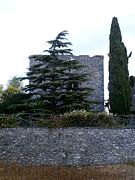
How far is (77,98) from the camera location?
34.5 m

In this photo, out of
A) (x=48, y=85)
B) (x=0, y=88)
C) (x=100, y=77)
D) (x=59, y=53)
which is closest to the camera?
(x=48, y=85)

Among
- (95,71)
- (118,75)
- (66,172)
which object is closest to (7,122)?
(66,172)

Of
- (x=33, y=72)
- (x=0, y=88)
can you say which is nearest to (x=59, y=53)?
(x=33, y=72)

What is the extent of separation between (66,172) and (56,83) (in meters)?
12.4

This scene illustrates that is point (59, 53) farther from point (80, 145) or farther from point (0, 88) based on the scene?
point (0, 88)

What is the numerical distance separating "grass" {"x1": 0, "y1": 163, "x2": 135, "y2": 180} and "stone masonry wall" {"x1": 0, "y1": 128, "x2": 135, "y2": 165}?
44.2 inches

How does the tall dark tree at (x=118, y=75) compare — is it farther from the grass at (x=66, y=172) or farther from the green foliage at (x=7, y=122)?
the grass at (x=66, y=172)

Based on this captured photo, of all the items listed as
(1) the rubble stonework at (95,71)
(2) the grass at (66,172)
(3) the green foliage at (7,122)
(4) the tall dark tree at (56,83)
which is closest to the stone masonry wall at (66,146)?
(3) the green foliage at (7,122)

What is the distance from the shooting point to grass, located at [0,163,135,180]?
2103cm

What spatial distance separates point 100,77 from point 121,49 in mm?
6428

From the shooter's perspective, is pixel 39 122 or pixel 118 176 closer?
pixel 118 176

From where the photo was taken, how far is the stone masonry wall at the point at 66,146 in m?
25.7

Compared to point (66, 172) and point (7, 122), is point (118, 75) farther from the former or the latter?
point (66, 172)

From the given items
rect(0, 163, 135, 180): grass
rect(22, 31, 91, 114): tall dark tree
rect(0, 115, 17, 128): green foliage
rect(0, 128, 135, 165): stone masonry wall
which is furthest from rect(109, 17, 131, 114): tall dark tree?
rect(0, 163, 135, 180): grass
